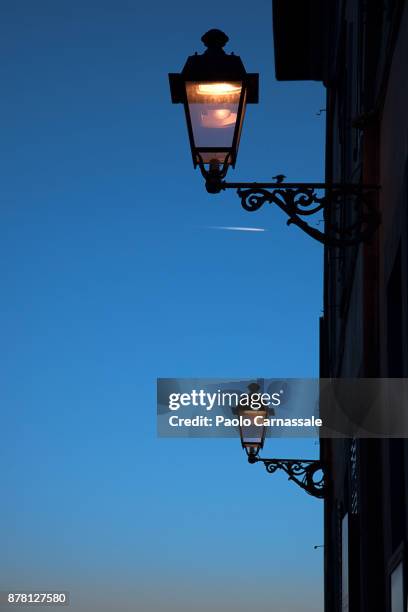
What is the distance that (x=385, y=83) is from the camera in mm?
7980

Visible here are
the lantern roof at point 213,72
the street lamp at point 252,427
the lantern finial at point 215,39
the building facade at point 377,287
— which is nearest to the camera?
the building facade at point 377,287

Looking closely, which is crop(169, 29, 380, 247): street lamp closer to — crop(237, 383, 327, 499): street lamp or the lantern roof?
the lantern roof

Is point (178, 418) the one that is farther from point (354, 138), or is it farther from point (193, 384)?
point (354, 138)

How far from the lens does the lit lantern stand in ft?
24.2

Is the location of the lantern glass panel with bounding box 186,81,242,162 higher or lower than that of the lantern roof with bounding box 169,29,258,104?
lower

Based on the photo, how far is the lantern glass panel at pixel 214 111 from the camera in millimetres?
7391

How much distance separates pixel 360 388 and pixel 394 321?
7.19 ft

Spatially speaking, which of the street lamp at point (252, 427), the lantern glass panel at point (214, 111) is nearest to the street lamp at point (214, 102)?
the lantern glass panel at point (214, 111)

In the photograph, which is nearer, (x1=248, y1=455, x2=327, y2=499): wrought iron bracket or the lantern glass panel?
the lantern glass panel

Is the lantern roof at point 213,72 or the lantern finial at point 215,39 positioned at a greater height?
the lantern finial at point 215,39

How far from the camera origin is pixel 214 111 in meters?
7.43

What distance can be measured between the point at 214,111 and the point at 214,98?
0.08 m

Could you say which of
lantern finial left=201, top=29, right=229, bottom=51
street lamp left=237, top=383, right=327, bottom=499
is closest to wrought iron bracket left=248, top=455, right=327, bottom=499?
street lamp left=237, top=383, right=327, bottom=499

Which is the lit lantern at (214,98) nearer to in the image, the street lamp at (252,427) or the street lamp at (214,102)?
the street lamp at (214,102)
